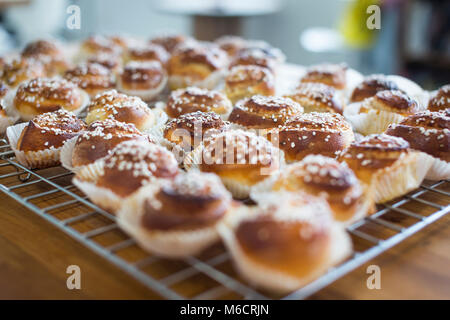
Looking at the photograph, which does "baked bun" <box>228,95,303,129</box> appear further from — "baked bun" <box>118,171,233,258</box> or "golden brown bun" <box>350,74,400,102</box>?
"baked bun" <box>118,171,233,258</box>

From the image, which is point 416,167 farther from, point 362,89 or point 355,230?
point 362,89

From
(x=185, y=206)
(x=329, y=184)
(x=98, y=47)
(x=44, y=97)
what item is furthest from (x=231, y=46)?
(x=185, y=206)

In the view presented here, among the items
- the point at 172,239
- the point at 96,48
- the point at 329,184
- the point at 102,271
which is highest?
the point at 96,48

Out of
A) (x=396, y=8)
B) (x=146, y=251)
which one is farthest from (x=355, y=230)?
(x=396, y=8)

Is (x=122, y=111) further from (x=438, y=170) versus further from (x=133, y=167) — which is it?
(x=438, y=170)


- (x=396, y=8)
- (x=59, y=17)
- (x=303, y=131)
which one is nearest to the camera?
(x=303, y=131)

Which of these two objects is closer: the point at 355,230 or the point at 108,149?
the point at 355,230
